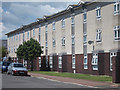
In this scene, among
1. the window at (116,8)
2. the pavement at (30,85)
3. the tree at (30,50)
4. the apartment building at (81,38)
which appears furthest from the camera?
the tree at (30,50)

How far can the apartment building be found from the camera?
30.4 meters

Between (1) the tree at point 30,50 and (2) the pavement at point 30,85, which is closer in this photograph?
(2) the pavement at point 30,85

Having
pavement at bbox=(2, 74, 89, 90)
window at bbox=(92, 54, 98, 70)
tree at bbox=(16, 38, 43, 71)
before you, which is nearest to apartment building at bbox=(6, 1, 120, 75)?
window at bbox=(92, 54, 98, 70)

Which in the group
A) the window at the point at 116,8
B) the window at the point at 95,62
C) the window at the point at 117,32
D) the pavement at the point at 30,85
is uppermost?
the window at the point at 116,8

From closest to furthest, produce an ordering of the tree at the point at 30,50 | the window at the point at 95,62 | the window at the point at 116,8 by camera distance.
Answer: the window at the point at 116,8
the window at the point at 95,62
the tree at the point at 30,50

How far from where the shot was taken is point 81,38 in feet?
118

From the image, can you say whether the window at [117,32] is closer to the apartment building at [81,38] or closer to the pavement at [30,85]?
the apartment building at [81,38]

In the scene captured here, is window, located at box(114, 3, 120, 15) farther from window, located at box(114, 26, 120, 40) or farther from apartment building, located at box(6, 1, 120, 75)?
window, located at box(114, 26, 120, 40)

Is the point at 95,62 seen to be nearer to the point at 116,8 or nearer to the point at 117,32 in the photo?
the point at 117,32

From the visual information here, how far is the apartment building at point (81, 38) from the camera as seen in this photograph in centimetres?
3042

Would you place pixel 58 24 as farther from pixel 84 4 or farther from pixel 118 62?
pixel 118 62

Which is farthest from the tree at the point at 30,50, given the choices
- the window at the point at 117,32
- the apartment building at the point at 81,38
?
the window at the point at 117,32

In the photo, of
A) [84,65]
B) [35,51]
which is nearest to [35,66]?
[35,51]

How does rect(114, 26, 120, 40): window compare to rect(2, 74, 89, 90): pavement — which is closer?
rect(2, 74, 89, 90): pavement
